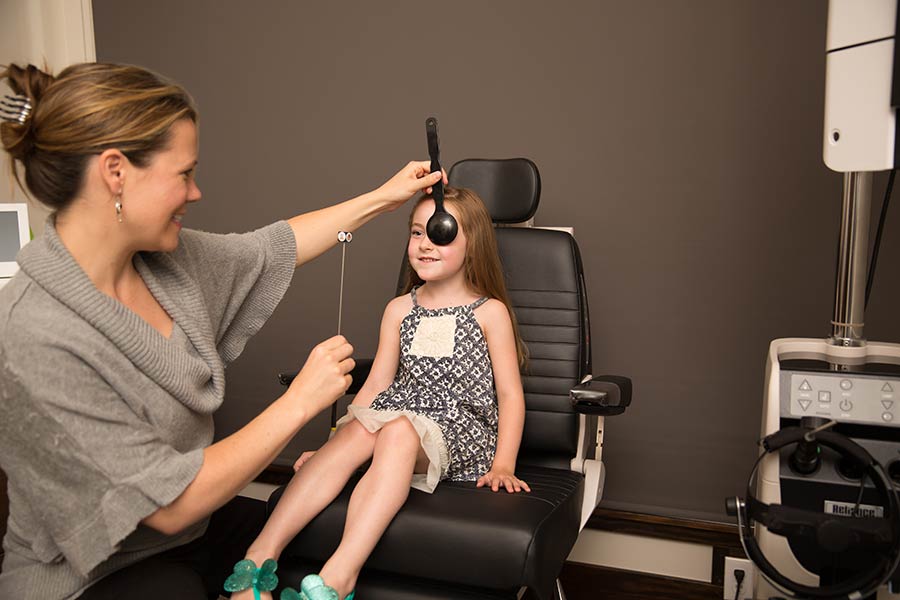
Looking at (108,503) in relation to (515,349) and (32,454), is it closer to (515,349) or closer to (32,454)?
(32,454)

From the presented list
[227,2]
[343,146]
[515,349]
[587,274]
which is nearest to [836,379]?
[515,349]

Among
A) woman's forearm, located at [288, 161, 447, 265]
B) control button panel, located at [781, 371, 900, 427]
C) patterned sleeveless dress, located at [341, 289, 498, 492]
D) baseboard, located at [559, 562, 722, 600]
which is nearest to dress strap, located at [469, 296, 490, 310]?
patterned sleeveless dress, located at [341, 289, 498, 492]

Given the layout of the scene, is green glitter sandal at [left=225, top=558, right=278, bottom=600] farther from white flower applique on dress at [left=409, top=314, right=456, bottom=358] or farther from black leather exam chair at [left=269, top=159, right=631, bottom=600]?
white flower applique on dress at [left=409, top=314, right=456, bottom=358]

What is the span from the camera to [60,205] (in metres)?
1.32

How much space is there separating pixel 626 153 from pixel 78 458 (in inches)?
72.0

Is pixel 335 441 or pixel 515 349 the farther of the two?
pixel 515 349

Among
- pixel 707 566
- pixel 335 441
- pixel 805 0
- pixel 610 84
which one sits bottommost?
pixel 707 566

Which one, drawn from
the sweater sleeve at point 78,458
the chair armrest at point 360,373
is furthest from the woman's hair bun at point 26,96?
the chair armrest at point 360,373

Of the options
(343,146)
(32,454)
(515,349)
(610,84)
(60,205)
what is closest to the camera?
(32,454)

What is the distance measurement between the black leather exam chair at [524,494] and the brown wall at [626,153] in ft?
1.28

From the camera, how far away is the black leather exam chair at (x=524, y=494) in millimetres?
1550

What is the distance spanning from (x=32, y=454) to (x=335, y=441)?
2.36ft

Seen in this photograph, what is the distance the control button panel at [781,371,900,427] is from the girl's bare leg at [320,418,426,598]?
80 cm

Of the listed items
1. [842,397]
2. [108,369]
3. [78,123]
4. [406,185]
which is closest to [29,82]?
[78,123]
